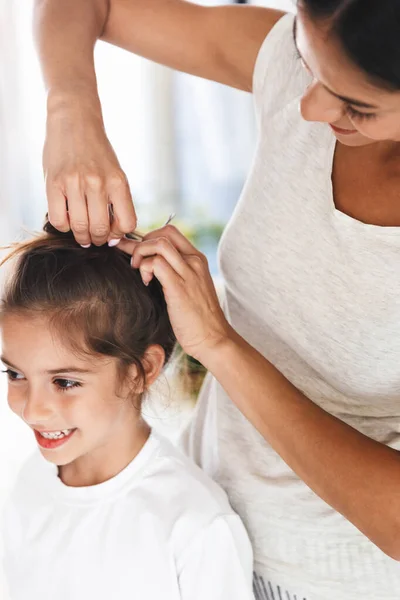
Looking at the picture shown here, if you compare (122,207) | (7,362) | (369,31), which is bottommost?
(7,362)

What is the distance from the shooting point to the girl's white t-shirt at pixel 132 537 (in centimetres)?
123

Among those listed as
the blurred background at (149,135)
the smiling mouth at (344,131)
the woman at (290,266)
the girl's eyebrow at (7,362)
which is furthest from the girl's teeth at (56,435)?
the blurred background at (149,135)

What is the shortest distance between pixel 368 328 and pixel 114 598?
591mm

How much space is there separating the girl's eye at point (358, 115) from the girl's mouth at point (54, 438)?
0.66 meters

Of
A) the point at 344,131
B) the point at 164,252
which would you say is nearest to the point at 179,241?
the point at 164,252

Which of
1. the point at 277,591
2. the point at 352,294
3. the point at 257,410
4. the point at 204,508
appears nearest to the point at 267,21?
the point at 352,294

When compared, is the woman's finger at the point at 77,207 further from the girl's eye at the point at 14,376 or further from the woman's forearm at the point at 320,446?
the girl's eye at the point at 14,376

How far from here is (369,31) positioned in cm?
81

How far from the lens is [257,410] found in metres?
1.09

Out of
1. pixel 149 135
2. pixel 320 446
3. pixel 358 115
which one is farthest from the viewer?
pixel 149 135

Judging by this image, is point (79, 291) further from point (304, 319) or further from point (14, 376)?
point (304, 319)

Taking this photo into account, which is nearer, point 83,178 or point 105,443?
point 83,178

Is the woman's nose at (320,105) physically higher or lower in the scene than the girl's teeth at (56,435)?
higher

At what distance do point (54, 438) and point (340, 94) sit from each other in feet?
2.29
